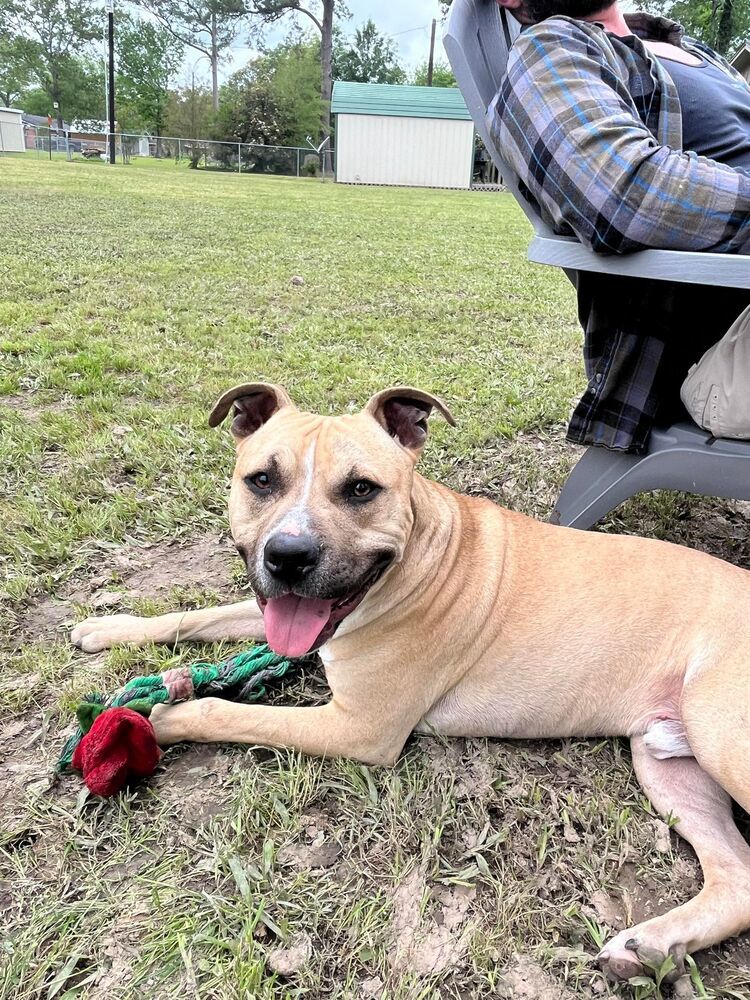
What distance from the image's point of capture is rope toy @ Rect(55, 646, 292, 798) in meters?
2.03

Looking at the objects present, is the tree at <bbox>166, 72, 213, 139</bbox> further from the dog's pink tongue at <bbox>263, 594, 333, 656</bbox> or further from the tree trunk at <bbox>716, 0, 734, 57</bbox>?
the dog's pink tongue at <bbox>263, 594, 333, 656</bbox>

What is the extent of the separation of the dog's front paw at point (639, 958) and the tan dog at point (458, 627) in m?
0.33

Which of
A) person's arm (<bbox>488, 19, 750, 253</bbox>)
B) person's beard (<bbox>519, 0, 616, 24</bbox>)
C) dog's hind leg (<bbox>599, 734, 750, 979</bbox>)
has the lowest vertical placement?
dog's hind leg (<bbox>599, 734, 750, 979</bbox>)

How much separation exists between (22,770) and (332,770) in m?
0.98

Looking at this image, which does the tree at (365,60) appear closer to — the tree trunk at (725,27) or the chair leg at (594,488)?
the tree trunk at (725,27)

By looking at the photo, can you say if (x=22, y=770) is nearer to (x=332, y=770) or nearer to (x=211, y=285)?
(x=332, y=770)

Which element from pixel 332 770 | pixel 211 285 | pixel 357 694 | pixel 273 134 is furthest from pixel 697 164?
pixel 273 134

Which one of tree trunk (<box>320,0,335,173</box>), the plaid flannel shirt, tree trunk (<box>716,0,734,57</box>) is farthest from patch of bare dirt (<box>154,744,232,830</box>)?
tree trunk (<box>716,0,734,57</box>)

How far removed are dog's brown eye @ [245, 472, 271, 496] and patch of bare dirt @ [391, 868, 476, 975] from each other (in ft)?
4.02

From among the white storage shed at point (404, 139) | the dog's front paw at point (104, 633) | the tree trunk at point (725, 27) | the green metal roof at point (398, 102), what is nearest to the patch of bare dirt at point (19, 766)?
the dog's front paw at point (104, 633)

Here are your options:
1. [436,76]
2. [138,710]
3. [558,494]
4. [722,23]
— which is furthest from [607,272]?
[436,76]

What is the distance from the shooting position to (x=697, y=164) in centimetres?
241

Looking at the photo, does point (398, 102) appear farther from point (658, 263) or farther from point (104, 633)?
point (104, 633)

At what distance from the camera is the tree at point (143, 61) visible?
6956cm
